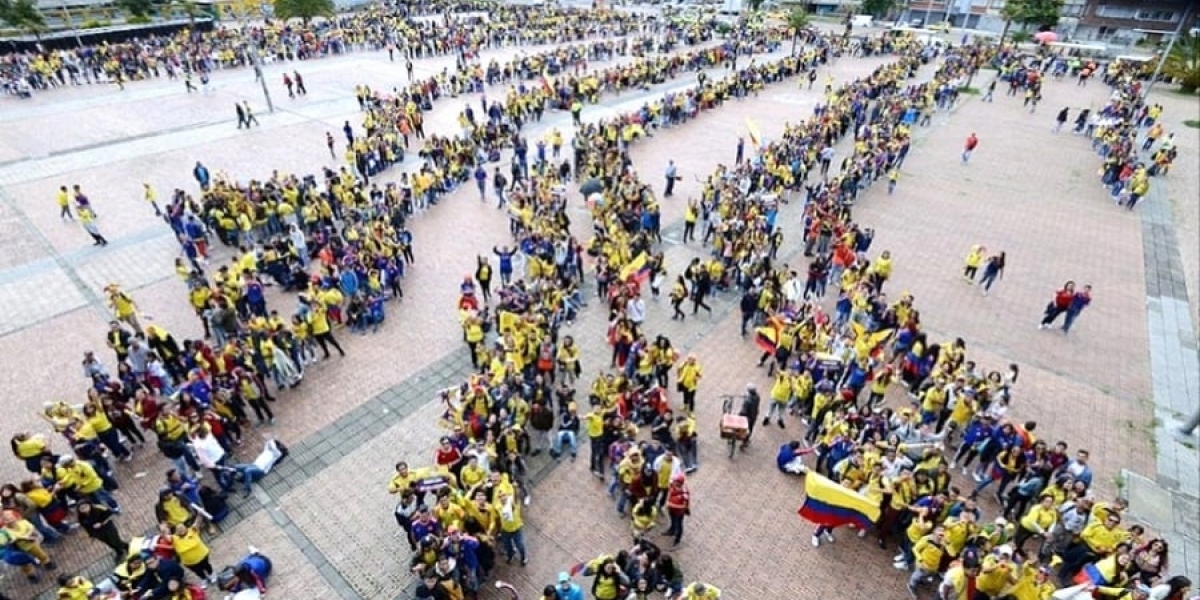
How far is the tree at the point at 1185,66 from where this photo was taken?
41.0 metres

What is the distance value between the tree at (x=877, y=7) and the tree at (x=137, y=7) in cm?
7185

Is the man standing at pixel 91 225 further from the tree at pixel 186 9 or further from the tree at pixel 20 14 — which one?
the tree at pixel 186 9

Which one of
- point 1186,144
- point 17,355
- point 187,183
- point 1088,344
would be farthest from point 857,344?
point 1186,144

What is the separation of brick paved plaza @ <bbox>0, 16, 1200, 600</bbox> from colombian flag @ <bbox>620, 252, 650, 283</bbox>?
1052 millimetres

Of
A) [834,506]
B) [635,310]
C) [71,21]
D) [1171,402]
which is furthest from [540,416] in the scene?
[71,21]

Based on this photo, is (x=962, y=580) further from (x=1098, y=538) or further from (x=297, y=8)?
(x=297, y=8)

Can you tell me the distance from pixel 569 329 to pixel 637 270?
223 centimetres

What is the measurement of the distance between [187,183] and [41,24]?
100 feet

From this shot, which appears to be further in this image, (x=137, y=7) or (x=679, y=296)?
(x=137, y=7)

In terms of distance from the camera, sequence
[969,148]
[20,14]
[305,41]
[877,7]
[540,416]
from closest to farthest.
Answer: [540,416], [969,148], [20,14], [305,41], [877,7]

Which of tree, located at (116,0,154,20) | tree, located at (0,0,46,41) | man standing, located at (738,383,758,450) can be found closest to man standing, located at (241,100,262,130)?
tree, located at (0,0,46,41)

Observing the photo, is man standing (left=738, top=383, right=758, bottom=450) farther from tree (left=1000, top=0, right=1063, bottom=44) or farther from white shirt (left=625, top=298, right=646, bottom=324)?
tree (left=1000, top=0, right=1063, bottom=44)

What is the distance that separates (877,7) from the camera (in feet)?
237

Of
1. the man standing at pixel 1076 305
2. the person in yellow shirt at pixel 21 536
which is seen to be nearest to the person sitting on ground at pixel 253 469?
the person in yellow shirt at pixel 21 536
